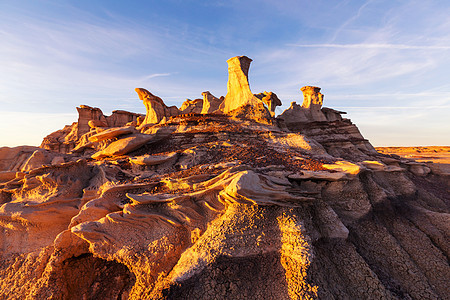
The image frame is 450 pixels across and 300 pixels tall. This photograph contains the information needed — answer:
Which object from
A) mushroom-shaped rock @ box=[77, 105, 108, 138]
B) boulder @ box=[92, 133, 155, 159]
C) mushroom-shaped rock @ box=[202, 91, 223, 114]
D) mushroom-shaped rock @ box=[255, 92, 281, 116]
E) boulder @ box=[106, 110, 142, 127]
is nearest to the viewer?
boulder @ box=[92, 133, 155, 159]

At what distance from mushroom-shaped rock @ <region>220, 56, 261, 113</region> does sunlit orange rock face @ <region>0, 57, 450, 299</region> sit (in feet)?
22.8

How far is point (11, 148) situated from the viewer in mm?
9500

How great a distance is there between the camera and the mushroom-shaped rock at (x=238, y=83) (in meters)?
14.2

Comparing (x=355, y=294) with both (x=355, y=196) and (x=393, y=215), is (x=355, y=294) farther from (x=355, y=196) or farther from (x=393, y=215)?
(x=393, y=215)

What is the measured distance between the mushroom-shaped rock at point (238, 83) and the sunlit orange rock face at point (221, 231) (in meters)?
6.96

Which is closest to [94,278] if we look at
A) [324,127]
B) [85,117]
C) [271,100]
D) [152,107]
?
[152,107]

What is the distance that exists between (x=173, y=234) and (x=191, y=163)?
3268 mm

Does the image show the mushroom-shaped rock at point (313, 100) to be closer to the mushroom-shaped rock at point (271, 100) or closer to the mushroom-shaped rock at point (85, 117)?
the mushroom-shaped rock at point (271, 100)

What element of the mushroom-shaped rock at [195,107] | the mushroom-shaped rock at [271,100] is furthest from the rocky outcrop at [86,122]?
the mushroom-shaped rock at [271,100]

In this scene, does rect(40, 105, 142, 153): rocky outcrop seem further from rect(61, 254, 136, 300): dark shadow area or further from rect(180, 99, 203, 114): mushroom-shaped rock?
rect(61, 254, 136, 300): dark shadow area

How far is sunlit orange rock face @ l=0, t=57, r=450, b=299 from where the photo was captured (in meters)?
3.72

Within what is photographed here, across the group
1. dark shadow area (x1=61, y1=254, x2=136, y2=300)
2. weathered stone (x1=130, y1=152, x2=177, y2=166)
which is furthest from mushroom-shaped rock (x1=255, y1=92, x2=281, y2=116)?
→ dark shadow area (x1=61, y1=254, x2=136, y2=300)

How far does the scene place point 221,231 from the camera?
4.14 m

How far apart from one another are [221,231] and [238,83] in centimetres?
1257
